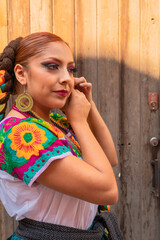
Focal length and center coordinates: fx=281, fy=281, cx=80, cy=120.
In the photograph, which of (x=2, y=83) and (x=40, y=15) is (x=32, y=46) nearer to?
(x=2, y=83)

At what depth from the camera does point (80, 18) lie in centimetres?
195

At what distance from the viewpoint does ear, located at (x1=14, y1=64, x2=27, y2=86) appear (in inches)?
42.9

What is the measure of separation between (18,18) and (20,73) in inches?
37.8

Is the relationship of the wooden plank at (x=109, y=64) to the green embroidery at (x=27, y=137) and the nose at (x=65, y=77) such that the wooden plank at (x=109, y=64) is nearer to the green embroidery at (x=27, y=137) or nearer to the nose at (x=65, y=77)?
the nose at (x=65, y=77)

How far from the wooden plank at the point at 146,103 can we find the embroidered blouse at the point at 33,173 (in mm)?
1005

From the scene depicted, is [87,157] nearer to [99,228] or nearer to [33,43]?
[99,228]

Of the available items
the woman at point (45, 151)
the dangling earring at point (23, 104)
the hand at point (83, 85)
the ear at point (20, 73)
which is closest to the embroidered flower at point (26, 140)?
the woman at point (45, 151)

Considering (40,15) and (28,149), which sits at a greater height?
(40,15)

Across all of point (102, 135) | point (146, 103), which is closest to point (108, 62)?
point (146, 103)

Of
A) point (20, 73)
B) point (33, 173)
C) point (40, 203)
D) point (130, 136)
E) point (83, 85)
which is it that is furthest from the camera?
point (130, 136)

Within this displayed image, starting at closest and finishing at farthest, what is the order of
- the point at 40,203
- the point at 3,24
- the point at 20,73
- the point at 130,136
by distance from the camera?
the point at 40,203
the point at 20,73
the point at 3,24
the point at 130,136

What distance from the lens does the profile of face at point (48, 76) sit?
41.3 inches

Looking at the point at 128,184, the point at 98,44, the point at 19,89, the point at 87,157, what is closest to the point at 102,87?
the point at 98,44

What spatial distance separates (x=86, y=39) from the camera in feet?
6.41
